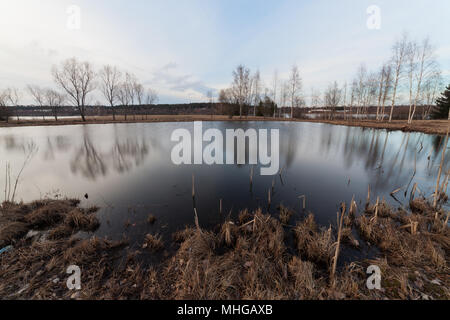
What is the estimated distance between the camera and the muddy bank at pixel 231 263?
2.51 meters

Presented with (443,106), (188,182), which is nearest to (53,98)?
(188,182)

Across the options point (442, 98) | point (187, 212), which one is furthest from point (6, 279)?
point (442, 98)

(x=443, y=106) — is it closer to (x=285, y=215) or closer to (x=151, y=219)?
(x=285, y=215)

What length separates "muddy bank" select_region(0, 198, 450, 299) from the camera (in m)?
2.51

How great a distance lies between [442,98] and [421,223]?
59.6 m

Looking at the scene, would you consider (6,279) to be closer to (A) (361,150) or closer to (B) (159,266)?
(B) (159,266)

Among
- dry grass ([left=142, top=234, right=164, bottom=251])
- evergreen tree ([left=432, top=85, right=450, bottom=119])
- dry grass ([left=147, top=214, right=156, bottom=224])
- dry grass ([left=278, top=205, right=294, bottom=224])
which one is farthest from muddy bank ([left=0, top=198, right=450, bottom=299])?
evergreen tree ([left=432, top=85, right=450, bottom=119])

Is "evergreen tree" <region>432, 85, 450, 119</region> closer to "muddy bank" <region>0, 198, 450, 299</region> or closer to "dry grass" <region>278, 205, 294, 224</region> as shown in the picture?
"muddy bank" <region>0, 198, 450, 299</region>

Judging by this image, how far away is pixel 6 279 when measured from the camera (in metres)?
2.64

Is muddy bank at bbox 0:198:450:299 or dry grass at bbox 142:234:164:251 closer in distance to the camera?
muddy bank at bbox 0:198:450:299

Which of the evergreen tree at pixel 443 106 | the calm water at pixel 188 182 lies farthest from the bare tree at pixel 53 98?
the evergreen tree at pixel 443 106

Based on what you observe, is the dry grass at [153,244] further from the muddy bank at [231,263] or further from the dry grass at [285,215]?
the dry grass at [285,215]

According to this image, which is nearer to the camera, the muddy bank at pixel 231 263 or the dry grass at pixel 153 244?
the muddy bank at pixel 231 263
